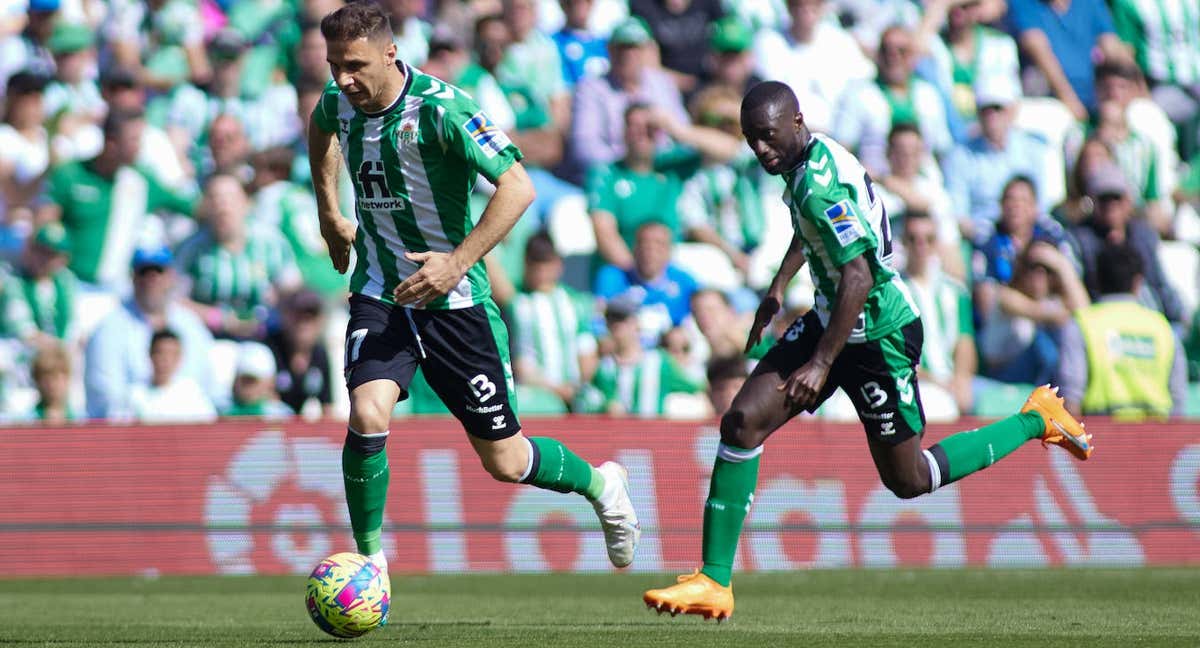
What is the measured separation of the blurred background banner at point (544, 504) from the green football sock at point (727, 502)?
4647 millimetres

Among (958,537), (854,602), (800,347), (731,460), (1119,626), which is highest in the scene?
(800,347)

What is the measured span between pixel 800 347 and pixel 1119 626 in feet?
6.36

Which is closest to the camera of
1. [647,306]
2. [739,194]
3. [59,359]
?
[59,359]

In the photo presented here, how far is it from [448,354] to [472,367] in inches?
4.9

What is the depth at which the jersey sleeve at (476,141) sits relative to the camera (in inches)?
289

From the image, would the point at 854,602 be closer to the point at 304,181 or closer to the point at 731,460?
the point at 731,460

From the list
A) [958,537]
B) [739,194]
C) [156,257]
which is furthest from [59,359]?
[958,537]

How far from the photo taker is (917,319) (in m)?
7.98

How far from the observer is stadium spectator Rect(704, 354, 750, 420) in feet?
41.5

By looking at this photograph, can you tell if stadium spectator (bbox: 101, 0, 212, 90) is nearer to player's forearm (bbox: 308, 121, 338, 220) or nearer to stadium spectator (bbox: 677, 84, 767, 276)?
stadium spectator (bbox: 677, 84, 767, 276)

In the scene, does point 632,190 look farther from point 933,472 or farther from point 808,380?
point 808,380

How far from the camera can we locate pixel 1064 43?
17141mm

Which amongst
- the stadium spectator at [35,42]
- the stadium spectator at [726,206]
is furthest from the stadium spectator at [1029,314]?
the stadium spectator at [35,42]

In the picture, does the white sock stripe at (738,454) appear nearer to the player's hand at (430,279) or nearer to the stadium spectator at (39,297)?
the player's hand at (430,279)
